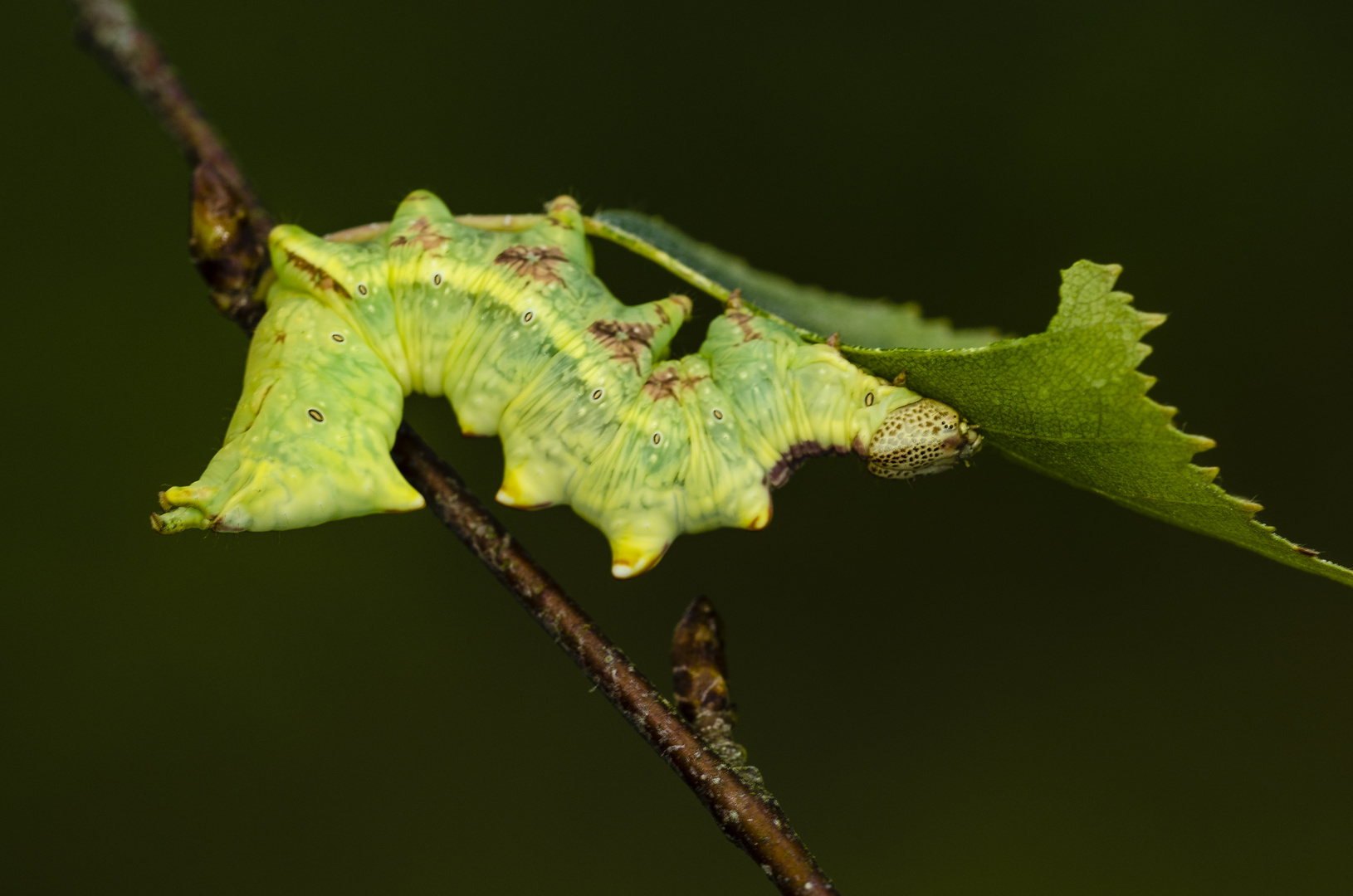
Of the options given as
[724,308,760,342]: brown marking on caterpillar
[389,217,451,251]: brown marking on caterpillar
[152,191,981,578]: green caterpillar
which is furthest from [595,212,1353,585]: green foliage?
[389,217,451,251]: brown marking on caterpillar

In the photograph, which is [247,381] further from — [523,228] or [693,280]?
[693,280]

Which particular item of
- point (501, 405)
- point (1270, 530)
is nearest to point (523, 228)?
point (501, 405)

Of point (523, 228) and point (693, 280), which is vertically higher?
point (523, 228)

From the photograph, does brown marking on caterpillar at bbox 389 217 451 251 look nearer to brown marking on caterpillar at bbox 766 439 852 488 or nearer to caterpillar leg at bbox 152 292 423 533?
caterpillar leg at bbox 152 292 423 533

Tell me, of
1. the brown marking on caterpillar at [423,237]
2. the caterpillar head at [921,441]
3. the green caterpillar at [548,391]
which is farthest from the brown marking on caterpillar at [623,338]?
the caterpillar head at [921,441]

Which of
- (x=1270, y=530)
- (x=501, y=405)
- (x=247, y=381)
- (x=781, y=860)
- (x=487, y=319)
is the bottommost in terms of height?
(x=781, y=860)

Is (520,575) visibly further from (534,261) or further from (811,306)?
(811,306)

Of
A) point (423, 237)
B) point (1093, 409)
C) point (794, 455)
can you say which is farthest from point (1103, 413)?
point (423, 237)
